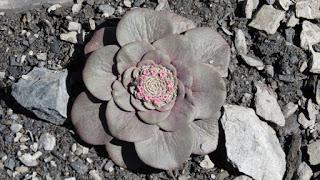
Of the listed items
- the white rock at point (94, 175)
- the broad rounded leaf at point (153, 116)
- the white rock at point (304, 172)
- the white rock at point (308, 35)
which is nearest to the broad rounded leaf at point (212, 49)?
the broad rounded leaf at point (153, 116)

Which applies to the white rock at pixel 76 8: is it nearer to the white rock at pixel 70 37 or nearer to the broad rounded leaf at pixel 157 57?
the white rock at pixel 70 37

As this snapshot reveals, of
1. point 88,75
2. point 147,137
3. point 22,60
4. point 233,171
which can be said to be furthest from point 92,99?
point 233,171

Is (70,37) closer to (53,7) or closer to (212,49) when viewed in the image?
(53,7)

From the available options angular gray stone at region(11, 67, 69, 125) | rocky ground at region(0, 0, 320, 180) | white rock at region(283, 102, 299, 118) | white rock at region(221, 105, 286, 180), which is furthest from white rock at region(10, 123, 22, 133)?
white rock at region(283, 102, 299, 118)

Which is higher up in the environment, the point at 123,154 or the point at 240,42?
the point at 240,42

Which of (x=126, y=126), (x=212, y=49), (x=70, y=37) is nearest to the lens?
(x=126, y=126)

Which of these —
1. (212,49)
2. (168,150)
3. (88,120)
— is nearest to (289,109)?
(212,49)

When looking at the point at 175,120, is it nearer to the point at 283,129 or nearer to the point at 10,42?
the point at 283,129

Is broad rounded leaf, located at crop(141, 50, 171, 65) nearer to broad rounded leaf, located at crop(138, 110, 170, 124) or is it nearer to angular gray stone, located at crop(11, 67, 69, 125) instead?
broad rounded leaf, located at crop(138, 110, 170, 124)
